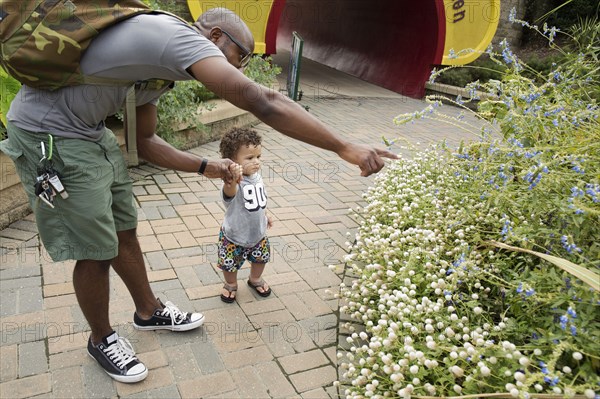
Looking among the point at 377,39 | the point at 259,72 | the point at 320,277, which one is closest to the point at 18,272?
the point at 320,277

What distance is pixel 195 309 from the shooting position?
308cm

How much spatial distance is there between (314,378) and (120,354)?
3.26ft

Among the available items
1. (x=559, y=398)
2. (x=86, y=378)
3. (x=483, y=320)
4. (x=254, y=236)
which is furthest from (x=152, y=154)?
(x=559, y=398)

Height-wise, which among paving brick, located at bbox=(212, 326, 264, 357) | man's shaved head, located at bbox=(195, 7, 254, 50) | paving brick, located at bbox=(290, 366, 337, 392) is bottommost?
paving brick, located at bbox=(212, 326, 264, 357)

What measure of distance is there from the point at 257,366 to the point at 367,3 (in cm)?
1402

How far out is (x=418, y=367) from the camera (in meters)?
2.23

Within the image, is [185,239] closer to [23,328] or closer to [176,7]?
[23,328]

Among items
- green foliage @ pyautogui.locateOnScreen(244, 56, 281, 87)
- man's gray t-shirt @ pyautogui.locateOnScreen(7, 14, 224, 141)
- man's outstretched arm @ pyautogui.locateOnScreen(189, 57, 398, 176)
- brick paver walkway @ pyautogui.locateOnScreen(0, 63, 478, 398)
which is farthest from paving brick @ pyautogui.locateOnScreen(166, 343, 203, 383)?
green foliage @ pyautogui.locateOnScreen(244, 56, 281, 87)

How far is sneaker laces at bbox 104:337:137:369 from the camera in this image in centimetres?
244

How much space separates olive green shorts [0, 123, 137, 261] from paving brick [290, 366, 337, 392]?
113cm

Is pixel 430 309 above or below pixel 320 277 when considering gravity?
above

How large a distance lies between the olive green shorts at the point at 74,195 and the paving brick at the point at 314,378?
1.13m

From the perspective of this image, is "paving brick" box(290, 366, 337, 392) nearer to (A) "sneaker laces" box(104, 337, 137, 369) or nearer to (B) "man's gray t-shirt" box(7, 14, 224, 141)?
(A) "sneaker laces" box(104, 337, 137, 369)

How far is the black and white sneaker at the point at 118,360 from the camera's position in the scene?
2.42 m
